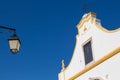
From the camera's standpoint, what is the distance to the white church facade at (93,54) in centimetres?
1427

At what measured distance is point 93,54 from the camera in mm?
16266

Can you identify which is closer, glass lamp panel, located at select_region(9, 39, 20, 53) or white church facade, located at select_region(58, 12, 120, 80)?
glass lamp panel, located at select_region(9, 39, 20, 53)

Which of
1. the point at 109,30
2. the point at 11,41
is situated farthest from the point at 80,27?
the point at 11,41

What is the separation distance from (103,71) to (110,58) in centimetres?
92

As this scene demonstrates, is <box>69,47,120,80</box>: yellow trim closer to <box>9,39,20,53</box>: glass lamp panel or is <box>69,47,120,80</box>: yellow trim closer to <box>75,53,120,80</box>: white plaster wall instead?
<box>75,53,120,80</box>: white plaster wall

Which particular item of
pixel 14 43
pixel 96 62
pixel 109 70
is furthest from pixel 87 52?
pixel 14 43

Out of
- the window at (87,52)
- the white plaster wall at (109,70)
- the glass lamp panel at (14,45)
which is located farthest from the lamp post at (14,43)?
the window at (87,52)

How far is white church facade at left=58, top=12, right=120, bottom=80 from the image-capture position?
46.8 feet

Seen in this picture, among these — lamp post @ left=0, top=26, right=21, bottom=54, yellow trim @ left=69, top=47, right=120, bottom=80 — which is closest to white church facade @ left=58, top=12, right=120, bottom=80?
yellow trim @ left=69, top=47, right=120, bottom=80

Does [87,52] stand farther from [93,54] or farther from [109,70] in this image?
[109,70]

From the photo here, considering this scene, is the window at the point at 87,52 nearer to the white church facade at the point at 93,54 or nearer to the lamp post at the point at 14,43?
the white church facade at the point at 93,54

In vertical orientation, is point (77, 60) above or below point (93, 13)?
below

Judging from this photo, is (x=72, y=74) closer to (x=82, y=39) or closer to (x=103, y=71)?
(x=82, y=39)

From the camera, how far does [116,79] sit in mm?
13578
